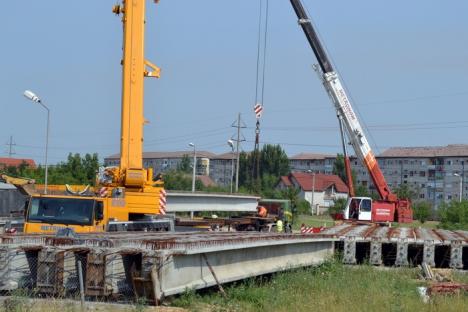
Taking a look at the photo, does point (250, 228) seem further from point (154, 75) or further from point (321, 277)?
point (321, 277)

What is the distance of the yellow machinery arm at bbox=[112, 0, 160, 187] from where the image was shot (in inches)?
1011

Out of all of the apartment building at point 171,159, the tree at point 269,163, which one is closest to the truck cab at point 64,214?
the tree at point 269,163

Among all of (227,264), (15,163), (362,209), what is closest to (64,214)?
(227,264)

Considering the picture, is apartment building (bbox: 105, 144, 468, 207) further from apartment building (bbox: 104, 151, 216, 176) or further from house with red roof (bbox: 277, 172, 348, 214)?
apartment building (bbox: 104, 151, 216, 176)

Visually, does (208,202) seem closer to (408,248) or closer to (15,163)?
(408,248)

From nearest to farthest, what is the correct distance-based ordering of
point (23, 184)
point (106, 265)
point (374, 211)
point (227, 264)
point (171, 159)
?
1. point (106, 265)
2. point (227, 264)
3. point (23, 184)
4. point (374, 211)
5. point (171, 159)

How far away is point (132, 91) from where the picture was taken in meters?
25.8

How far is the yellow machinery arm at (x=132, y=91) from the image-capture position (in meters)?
25.7

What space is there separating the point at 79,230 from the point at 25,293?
22.0ft

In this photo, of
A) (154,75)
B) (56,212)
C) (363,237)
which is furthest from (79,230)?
(363,237)

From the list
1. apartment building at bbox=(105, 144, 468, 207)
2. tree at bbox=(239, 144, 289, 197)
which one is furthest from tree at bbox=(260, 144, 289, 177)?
apartment building at bbox=(105, 144, 468, 207)

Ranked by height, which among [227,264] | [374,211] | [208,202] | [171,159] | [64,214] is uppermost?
[171,159]

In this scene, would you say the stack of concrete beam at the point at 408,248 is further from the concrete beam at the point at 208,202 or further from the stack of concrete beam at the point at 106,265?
the concrete beam at the point at 208,202

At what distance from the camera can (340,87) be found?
44031 millimetres
